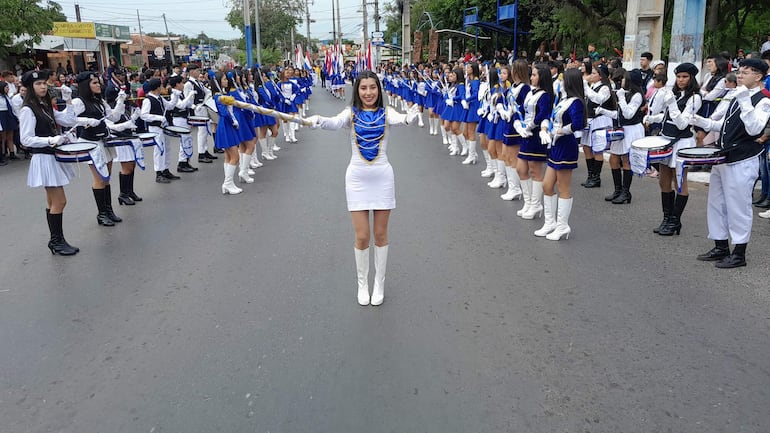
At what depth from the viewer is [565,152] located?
6816 millimetres

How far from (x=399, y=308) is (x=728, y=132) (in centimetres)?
356

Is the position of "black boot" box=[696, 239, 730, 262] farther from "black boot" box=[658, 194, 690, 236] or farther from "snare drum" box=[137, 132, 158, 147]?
"snare drum" box=[137, 132, 158, 147]

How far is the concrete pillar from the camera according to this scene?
14781 millimetres

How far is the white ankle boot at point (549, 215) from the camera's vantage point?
717 cm

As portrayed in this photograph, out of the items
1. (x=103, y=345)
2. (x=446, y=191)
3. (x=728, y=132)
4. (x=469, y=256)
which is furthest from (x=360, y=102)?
(x=446, y=191)

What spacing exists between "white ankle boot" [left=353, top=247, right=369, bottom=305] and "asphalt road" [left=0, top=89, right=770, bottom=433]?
0.44ft

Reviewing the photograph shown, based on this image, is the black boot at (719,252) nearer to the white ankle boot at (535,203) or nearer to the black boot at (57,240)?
the white ankle boot at (535,203)

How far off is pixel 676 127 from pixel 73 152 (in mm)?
6664

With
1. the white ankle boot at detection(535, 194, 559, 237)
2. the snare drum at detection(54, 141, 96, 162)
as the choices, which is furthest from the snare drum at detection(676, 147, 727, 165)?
the snare drum at detection(54, 141, 96, 162)

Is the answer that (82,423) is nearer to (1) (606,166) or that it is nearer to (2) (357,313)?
(2) (357,313)

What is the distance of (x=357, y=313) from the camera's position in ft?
16.6

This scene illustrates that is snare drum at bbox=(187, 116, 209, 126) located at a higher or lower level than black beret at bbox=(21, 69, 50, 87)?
lower

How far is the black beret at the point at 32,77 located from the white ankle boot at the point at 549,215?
18.4ft

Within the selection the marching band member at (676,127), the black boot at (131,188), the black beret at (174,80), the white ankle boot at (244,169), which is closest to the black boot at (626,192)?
the marching band member at (676,127)
